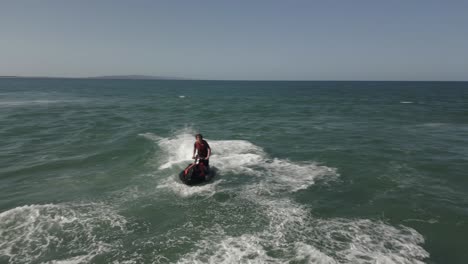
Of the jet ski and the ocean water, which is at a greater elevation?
the jet ski

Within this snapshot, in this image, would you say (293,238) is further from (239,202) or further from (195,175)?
(195,175)

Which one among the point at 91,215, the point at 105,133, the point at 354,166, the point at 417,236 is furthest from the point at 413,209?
the point at 105,133

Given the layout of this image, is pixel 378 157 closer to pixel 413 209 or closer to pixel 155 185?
pixel 413 209

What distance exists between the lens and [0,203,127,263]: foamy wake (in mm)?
9109

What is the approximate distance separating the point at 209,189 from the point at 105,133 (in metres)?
18.3

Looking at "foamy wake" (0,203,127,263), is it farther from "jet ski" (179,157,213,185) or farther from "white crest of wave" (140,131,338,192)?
"white crest of wave" (140,131,338,192)

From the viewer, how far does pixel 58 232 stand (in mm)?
10297

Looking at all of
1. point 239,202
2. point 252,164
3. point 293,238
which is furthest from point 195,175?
point 293,238

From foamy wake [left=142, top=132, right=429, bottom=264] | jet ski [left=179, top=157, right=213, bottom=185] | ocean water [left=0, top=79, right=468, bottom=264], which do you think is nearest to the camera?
foamy wake [left=142, top=132, right=429, bottom=264]

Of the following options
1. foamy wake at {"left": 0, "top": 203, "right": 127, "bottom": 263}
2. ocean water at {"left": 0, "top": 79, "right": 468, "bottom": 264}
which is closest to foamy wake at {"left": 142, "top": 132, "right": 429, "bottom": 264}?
ocean water at {"left": 0, "top": 79, "right": 468, "bottom": 264}

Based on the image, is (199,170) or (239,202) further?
(199,170)

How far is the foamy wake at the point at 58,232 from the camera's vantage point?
911 cm

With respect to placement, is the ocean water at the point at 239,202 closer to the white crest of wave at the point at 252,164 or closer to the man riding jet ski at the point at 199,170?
the white crest of wave at the point at 252,164

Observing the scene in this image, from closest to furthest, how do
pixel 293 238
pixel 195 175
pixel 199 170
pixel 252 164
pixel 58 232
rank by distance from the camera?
pixel 293 238 < pixel 58 232 < pixel 195 175 < pixel 199 170 < pixel 252 164
